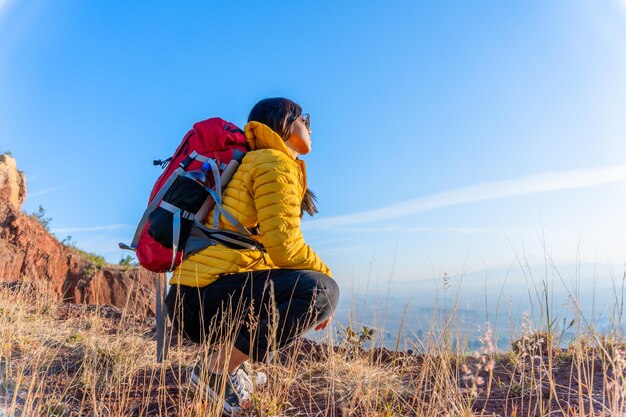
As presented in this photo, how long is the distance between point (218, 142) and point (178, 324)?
111 centimetres

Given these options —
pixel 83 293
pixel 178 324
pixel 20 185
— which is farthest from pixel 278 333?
pixel 20 185

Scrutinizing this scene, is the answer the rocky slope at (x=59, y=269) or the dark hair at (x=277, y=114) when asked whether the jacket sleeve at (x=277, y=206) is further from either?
the rocky slope at (x=59, y=269)

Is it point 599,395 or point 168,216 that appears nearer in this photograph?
point 168,216

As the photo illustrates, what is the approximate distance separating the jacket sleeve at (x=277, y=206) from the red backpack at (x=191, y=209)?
185 mm

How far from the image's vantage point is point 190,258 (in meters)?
3.04

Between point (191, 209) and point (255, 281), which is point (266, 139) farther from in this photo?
point (255, 281)

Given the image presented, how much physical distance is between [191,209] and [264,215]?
48 centimetres

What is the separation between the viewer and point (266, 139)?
124 inches

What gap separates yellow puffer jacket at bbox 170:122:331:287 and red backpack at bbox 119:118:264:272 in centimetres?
5

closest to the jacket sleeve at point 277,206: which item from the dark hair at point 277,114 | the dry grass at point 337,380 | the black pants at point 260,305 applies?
the black pants at point 260,305

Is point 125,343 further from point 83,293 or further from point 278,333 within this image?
point 83,293

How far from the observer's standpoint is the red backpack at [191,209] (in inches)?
118

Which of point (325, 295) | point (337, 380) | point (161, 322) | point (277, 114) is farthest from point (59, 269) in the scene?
point (325, 295)

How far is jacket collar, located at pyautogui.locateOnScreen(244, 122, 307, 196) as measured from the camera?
10.3ft
